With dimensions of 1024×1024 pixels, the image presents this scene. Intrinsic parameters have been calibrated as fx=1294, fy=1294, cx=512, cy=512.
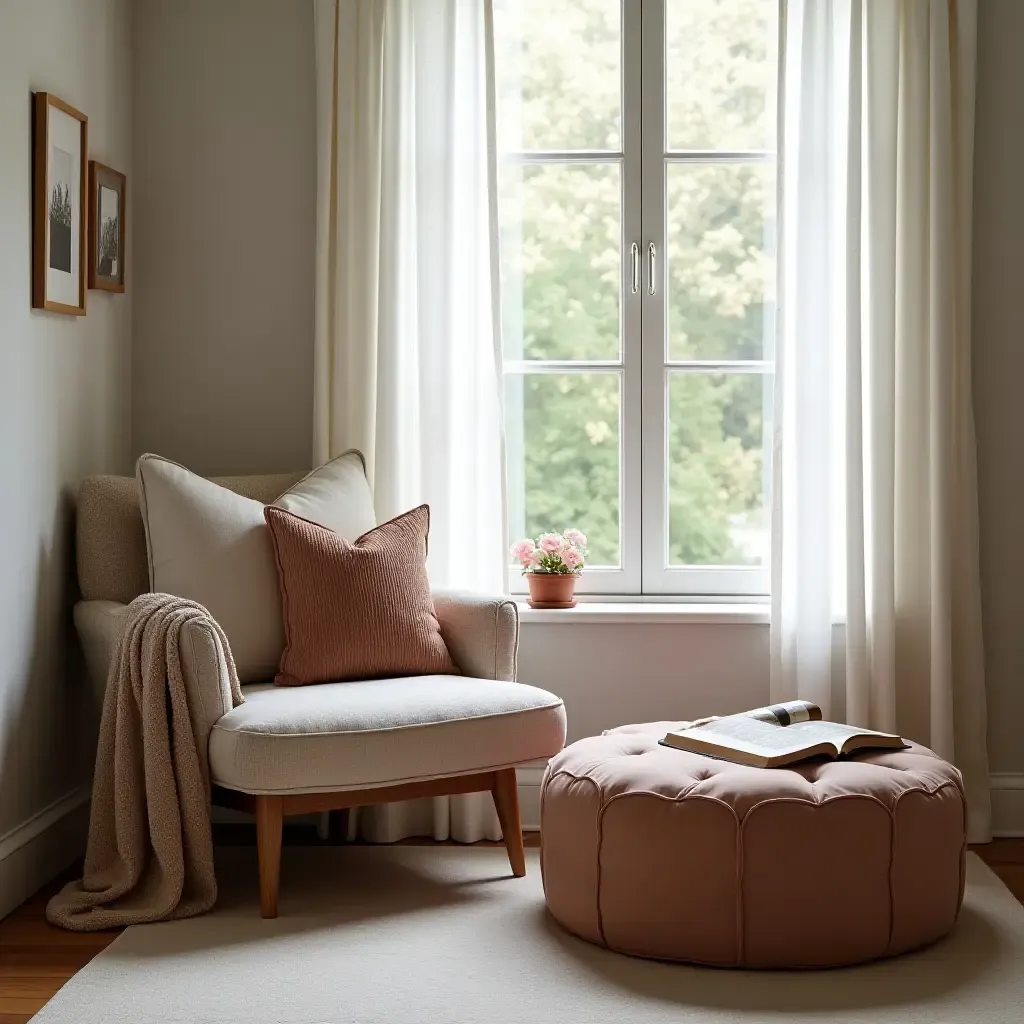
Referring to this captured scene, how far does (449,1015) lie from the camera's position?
2295mm

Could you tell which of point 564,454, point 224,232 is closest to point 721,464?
point 564,454

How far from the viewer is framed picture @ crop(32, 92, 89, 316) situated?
9.82 ft

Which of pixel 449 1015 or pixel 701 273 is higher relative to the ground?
pixel 701 273

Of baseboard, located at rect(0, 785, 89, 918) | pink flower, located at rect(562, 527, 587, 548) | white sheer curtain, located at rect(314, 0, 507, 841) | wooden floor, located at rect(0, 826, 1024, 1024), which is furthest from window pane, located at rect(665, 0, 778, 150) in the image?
baseboard, located at rect(0, 785, 89, 918)

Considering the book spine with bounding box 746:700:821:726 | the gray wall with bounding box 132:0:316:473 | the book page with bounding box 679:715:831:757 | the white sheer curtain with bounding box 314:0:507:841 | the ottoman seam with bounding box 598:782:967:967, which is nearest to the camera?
the ottoman seam with bounding box 598:782:967:967

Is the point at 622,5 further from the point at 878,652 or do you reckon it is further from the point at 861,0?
the point at 878,652

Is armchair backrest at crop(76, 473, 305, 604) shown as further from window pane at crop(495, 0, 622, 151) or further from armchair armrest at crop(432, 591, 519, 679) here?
window pane at crop(495, 0, 622, 151)

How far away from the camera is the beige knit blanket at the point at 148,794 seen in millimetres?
2729

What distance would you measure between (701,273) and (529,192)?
541 millimetres

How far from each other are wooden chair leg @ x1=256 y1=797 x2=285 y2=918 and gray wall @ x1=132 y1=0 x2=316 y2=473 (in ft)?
3.96

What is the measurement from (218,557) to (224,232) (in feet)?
3.48

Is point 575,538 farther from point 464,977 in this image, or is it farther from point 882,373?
point 464,977

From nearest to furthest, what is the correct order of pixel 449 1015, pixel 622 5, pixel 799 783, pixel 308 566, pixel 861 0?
pixel 449 1015 → pixel 799 783 → pixel 308 566 → pixel 861 0 → pixel 622 5

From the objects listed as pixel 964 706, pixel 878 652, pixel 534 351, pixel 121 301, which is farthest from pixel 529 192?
pixel 964 706
